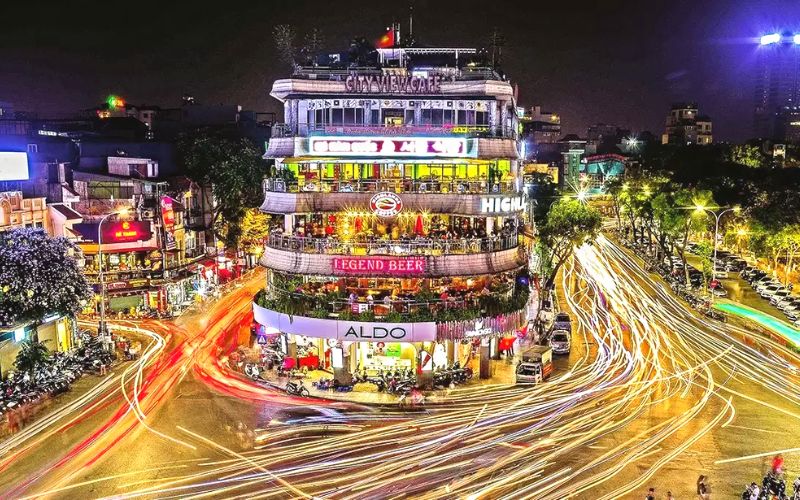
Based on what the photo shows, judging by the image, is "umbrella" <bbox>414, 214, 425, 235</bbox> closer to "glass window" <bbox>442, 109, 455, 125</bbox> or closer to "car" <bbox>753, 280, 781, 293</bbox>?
"glass window" <bbox>442, 109, 455, 125</bbox>

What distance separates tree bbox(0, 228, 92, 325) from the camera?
39812 millimetres

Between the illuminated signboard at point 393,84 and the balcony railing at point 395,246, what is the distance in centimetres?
1005

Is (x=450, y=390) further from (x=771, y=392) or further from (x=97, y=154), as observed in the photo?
(x=97, y=154)

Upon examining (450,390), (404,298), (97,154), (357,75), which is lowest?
(450,390)

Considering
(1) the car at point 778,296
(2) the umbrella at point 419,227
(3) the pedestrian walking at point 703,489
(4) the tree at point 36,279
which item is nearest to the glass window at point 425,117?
(2) the umbrella at point 419,227

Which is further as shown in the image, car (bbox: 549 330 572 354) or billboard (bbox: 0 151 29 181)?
billboard (bbox: 0 151 29 181)

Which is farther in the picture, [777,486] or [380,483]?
[380,483]

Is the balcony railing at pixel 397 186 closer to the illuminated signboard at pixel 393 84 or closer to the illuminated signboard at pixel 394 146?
the illuminated signboard at pixel 394 146

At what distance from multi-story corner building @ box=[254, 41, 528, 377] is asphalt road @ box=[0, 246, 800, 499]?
470 cm

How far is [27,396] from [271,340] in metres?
15.2

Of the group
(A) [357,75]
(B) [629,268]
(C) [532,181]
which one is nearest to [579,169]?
(C) [532,181]

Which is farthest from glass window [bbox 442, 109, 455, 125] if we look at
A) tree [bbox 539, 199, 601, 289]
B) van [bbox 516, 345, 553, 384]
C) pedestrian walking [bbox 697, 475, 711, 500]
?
pedestrian walking [bbox 697, 475, 711, 500]

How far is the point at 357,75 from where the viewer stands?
1801 inches

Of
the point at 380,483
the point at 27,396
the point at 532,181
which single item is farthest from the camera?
the point at 532,181
